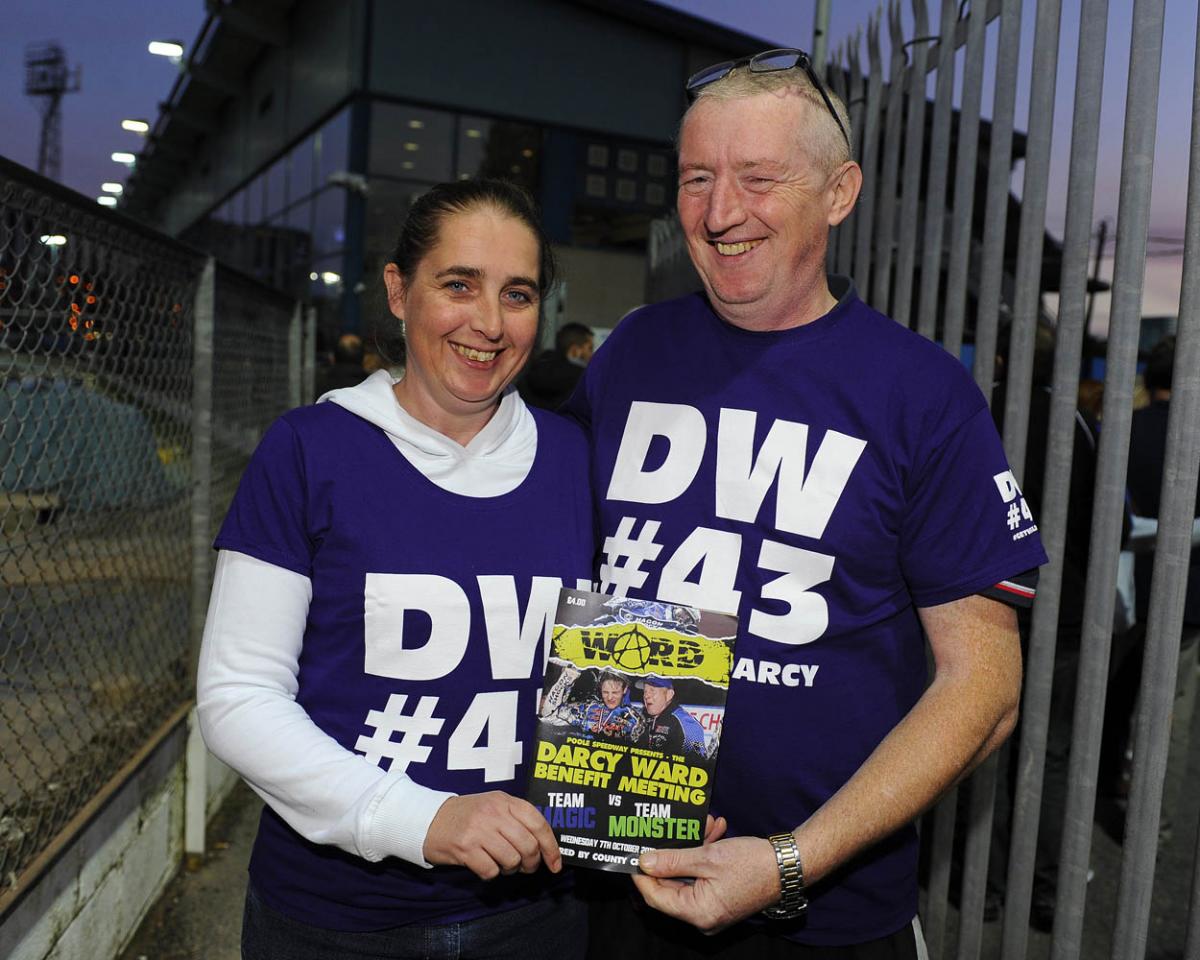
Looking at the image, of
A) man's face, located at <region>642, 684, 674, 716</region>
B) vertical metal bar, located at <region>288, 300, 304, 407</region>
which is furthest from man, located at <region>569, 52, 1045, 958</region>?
vertical metal bar, located at <region>288, 300, 304, 407</region>

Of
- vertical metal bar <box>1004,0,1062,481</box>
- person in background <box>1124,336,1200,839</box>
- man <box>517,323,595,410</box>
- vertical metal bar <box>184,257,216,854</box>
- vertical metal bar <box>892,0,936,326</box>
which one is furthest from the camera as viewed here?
man <box>517,323,595,410</box>

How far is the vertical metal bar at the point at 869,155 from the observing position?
3.29m

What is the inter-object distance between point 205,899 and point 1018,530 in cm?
342

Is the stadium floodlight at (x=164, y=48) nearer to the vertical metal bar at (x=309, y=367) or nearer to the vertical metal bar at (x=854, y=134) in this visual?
the vertical metal bar at (x=309, y=367)

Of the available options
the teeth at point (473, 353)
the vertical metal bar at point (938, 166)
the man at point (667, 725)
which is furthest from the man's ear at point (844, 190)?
the vertical metal bar at point (938, 166)

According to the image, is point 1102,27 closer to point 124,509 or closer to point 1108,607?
point 1108,607

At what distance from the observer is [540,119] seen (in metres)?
17.6

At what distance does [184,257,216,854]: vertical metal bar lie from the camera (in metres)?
4.06

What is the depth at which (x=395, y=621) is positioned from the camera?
5.37 ft

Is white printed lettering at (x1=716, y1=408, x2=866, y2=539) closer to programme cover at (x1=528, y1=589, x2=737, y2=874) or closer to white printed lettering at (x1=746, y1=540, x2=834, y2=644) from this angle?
white printed lettering at (x1=746, y1=540, x2=834, y2=644)

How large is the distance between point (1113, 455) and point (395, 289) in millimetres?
1497

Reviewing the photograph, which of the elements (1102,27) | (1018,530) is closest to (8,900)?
(1018,530)

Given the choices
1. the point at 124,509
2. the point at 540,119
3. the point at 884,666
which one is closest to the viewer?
the point at 884,666

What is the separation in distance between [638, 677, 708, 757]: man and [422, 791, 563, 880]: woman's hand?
199 millimetres
